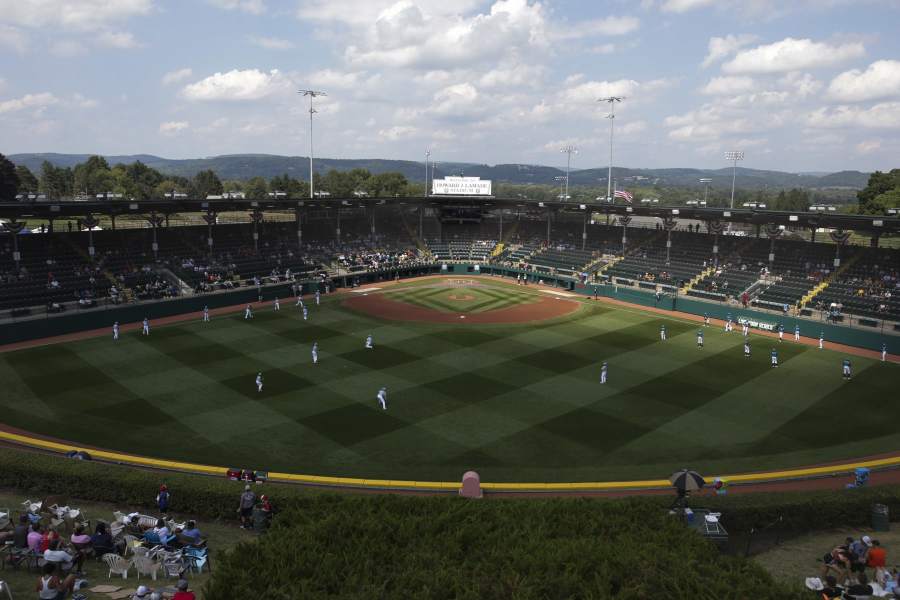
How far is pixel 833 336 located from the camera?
45.8 meters

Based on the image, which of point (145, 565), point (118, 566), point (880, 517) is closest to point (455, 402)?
point (880, 517)

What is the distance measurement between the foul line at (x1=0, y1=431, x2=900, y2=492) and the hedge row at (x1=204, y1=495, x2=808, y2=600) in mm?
7242

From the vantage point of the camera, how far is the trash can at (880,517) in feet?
57.1

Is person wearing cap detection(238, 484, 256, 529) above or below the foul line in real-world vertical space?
above

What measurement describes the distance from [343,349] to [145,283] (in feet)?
84.4

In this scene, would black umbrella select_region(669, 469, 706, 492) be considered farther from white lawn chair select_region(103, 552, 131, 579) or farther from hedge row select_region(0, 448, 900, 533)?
white lawn chair select_region(103, 552, 131, 579)

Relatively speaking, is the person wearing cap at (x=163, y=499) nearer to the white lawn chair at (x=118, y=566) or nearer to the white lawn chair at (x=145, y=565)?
the white lawn chair at (x=118, y=566)

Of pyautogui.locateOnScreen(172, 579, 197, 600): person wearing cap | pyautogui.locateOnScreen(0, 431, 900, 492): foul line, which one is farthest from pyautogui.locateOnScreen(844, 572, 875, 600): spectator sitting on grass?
pyautogui.locateOnScreen(172, 579, 197, 600): person wearing cap

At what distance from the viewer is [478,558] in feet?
39.3

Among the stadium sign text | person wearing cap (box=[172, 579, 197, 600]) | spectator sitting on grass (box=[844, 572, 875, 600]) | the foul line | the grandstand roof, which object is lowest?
the foul line

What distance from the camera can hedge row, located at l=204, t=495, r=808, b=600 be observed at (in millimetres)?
10531

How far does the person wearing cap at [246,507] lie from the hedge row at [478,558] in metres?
3.59

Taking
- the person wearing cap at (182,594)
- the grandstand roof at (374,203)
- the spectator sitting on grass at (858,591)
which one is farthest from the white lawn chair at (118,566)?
the grandstand roof at (374,203)

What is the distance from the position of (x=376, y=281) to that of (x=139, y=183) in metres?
109
